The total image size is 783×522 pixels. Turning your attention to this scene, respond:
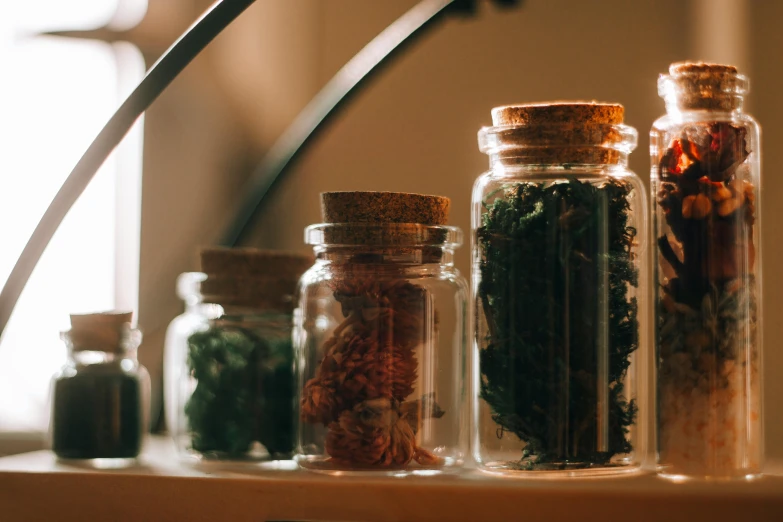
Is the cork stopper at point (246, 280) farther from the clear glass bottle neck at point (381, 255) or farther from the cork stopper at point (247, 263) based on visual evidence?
the clear glass bottle neck at point (381, 255)

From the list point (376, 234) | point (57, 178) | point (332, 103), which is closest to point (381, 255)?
point (376, 234)

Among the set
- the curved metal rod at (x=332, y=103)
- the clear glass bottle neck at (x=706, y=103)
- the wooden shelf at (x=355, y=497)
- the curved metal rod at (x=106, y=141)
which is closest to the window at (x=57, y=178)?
the curved metal rod at (x=332, y=103)

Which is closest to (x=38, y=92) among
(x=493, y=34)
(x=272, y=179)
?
(x=493, y=34)

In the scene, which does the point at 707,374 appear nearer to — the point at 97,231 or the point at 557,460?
the point at 557,460

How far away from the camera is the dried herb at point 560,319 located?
2.10 feet

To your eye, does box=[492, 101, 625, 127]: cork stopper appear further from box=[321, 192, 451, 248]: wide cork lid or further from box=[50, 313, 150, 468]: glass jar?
box=[50, 313, 150, 468]: glass jar

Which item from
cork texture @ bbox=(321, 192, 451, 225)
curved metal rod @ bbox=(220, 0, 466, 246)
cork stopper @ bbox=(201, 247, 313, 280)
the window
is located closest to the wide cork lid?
cork texture @ bbox=(321, 192, 451, 225)

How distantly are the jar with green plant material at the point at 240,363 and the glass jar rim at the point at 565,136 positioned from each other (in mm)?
264

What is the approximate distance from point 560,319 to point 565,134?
0.14 m

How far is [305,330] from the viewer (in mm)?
718

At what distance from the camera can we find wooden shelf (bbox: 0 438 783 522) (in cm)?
60

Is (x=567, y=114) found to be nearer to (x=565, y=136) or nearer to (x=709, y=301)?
(x=565, y=136)

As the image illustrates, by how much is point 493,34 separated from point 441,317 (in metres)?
1.58

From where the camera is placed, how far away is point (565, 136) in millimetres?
663
